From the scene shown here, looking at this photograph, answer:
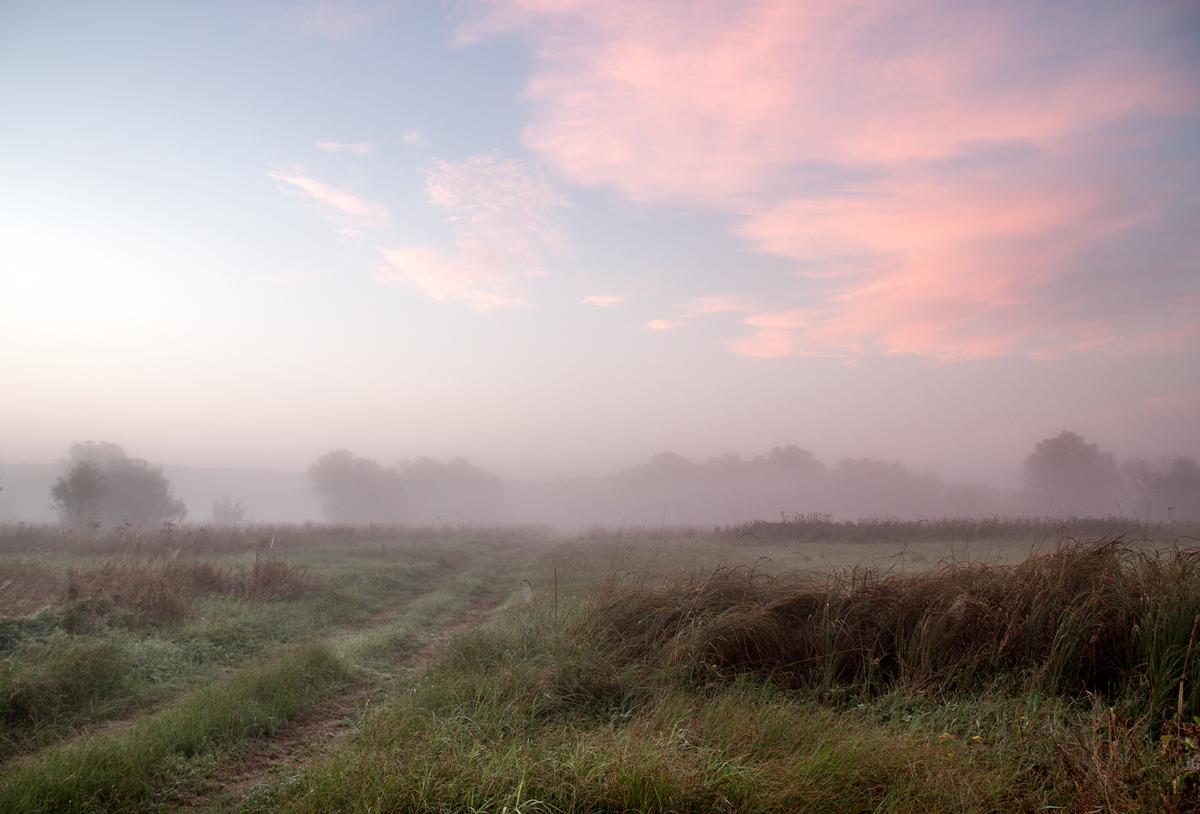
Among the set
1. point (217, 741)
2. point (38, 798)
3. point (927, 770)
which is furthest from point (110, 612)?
point (927, 770)

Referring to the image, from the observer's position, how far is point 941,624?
5879 mm

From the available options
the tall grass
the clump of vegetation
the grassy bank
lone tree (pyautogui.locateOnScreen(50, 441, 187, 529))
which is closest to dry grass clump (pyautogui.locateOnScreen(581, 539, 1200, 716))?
the grassy bank

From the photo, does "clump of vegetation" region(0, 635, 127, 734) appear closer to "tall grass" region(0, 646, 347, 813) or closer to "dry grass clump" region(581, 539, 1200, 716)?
"tall grass" region(0, 646, 347, 813)

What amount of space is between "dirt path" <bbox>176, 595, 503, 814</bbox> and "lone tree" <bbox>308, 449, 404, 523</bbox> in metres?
88.2

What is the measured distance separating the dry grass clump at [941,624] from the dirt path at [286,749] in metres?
2.74

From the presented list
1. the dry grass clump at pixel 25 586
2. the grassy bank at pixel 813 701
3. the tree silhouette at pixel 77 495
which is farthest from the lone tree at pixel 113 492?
the grassy bank at pixel 813 701

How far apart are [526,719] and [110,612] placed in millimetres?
8174

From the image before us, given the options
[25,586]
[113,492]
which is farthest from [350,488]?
[25,586]

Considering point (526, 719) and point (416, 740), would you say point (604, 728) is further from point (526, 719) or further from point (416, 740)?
point (416, 740)

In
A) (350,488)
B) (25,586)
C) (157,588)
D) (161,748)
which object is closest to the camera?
(161,748)

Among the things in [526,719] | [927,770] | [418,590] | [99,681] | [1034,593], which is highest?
[1034,593]

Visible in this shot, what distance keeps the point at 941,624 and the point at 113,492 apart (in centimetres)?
7056

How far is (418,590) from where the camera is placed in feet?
50.7

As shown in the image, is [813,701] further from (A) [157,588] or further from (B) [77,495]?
(B) [77,495]
